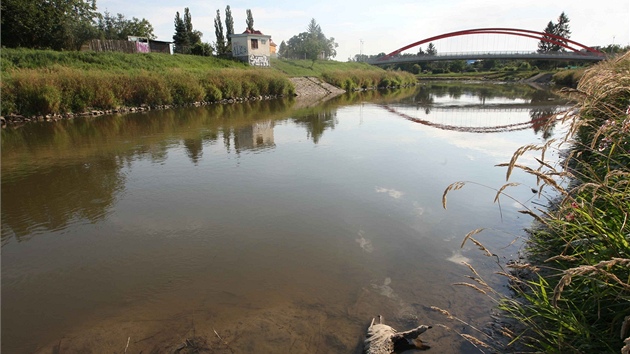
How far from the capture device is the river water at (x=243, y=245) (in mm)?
3699

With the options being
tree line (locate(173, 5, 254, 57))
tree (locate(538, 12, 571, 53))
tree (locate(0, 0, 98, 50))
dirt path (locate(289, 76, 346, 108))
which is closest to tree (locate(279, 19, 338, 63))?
Result: tree line (locate(173, 5, 254, 57))

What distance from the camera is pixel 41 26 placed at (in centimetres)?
3139

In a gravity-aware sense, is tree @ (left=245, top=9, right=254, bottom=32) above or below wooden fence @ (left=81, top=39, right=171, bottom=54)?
above

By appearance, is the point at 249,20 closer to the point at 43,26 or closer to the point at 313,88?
the point at 313,88

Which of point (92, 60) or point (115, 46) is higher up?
point (115, 46)

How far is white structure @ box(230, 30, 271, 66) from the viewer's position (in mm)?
44625

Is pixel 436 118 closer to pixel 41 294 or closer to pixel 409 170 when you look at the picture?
pixel 409 170

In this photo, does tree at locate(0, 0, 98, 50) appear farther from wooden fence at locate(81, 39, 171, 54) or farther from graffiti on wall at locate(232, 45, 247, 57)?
graffiti on wall at locate(232, 45, 247, 57)

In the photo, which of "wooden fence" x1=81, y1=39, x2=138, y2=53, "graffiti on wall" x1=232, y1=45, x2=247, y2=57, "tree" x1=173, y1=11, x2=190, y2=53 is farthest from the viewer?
"tree" x1=173, y1=11, x2=190, y2=53

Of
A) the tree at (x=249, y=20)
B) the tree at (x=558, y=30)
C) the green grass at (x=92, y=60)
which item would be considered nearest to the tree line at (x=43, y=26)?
the green grass at (x=92, y=60)

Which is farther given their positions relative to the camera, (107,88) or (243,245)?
(107,88)

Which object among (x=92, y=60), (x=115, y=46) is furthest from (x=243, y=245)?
(x=115, y=46)

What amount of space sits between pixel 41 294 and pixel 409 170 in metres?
7.37

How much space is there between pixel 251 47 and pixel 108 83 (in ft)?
87.4
